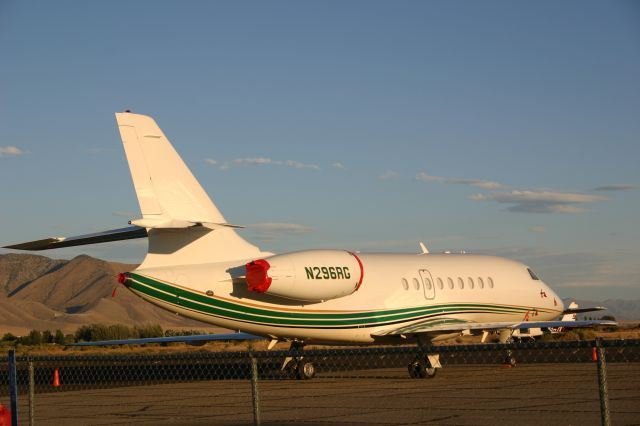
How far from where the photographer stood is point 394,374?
25109 mm

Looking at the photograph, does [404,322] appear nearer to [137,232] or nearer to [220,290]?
[220,290]

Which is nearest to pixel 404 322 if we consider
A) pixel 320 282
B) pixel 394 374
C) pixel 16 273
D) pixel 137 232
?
pixel 394 374

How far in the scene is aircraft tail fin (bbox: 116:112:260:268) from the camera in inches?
804

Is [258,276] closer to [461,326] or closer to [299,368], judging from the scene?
[299,368]

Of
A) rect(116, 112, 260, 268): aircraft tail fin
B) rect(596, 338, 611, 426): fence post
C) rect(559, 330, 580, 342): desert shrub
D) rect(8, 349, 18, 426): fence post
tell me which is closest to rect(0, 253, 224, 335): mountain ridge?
rect(559, 330, 580, 342): desert shrub

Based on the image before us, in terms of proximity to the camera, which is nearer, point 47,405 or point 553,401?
point 553,401

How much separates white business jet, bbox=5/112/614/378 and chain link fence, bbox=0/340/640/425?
3.78 ft

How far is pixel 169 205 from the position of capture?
67.8 ft

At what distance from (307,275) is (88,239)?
4.84m

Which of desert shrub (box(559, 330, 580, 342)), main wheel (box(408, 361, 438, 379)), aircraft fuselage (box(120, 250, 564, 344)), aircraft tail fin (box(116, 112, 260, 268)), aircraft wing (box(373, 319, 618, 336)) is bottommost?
desert shrub (box(559, 330, 580, 342))

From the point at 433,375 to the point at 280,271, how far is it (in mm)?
4449

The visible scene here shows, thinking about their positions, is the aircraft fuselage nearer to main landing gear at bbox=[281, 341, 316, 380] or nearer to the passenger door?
the passenger door

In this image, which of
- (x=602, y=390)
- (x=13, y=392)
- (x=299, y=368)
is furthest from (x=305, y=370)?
(x=602, y=390)

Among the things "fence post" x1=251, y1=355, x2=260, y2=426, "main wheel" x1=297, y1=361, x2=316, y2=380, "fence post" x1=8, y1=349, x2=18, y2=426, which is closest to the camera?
"fence post" x1=251, y1=355, x2=260, y2=426
